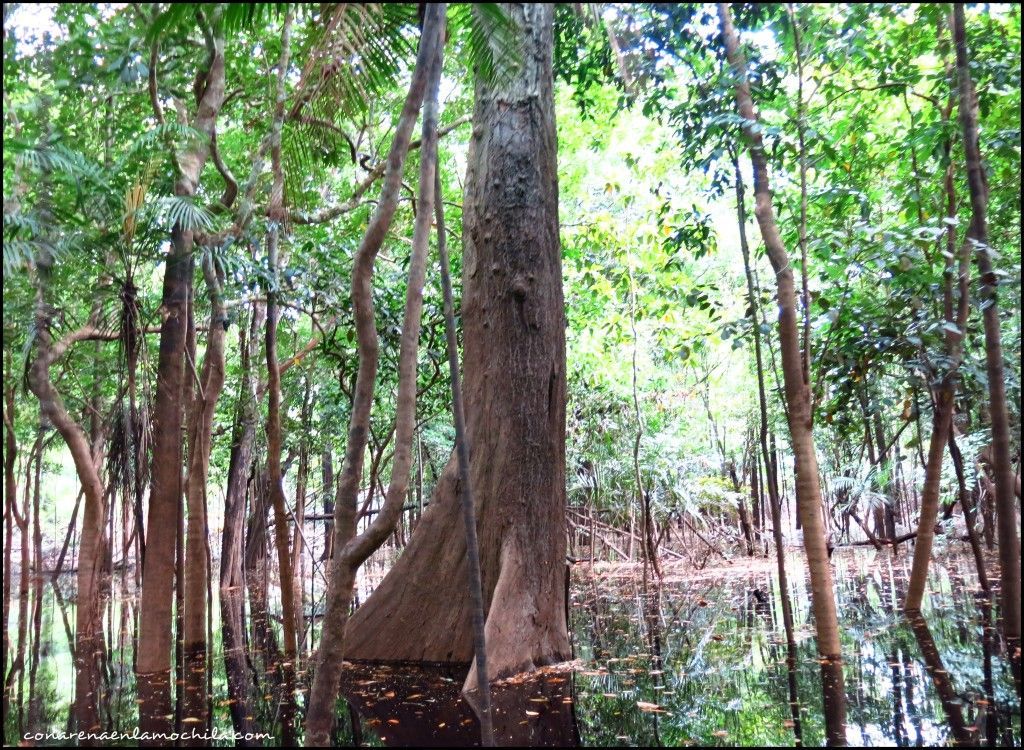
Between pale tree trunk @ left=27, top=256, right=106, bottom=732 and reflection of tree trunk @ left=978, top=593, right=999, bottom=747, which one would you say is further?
pale tree trunk @ left=27, top=256, right=106, bottom=732

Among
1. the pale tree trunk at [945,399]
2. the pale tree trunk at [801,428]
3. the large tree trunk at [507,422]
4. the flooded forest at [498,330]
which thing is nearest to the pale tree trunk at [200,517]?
the flooded forest at [498,330]

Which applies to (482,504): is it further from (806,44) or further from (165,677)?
(806,44)

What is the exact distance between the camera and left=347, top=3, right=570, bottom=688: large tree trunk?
5742 millimetres

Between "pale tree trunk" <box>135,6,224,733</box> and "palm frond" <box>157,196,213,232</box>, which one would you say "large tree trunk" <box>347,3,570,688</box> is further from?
"palm frond" <box>157,196,213,232</box>

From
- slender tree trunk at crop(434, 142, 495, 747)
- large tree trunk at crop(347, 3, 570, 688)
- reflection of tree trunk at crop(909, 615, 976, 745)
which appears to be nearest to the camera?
slender tree trunk at crop(434, 142, 495, 747)

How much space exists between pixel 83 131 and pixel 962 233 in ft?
24.2

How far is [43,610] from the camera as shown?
519 inches

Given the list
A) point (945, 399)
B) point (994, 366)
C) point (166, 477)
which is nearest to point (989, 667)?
point (994, 366)

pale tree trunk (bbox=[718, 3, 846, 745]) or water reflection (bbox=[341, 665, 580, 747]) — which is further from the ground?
pale tree trunk (bbox=[718, 3, 846, 745])

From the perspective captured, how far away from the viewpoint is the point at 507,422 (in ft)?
19.8

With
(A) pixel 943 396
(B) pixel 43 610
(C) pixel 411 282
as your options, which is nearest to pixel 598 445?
(A) pixel 943 396

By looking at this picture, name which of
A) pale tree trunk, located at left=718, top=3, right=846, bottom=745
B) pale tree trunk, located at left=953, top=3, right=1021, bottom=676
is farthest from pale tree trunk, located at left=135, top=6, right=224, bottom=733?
pale tree trunk, located at left=953, top=3, right=1021, bottom=676

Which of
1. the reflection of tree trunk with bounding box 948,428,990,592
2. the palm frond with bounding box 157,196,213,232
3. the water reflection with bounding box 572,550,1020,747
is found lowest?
the water reflection with bounding box 572,550,1020,747

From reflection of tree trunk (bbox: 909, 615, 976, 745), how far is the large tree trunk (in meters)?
2.28
